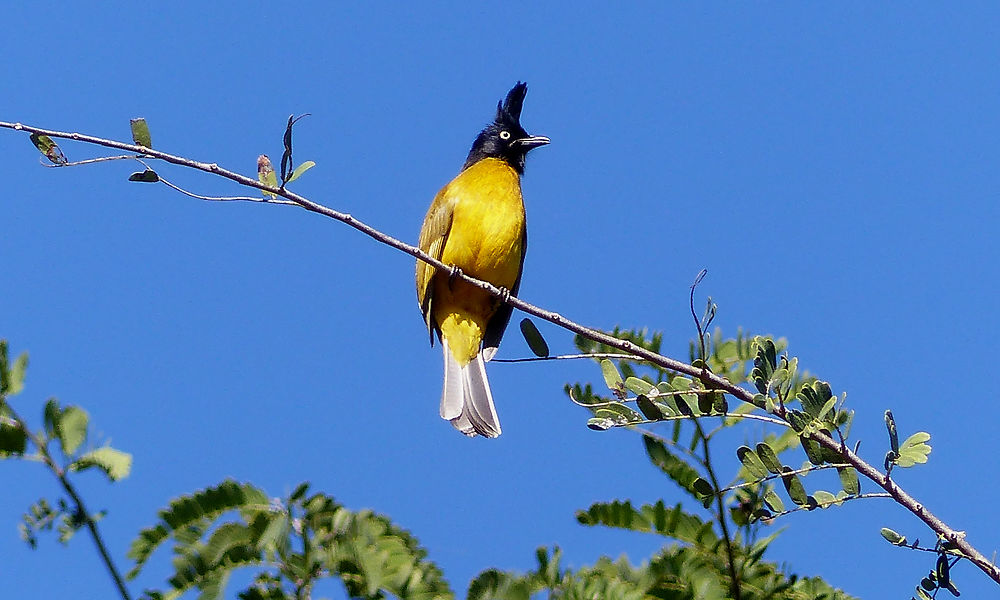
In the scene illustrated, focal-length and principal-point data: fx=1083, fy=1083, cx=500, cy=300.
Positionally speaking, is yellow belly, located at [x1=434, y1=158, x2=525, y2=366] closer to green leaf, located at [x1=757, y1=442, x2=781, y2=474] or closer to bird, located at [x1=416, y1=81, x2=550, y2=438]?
bird, located at [x1=416, y1=81, x2=550, y2=438]

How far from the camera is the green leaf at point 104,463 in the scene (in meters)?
2.03

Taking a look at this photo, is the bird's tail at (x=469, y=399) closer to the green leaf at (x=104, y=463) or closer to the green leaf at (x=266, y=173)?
the green leaf at (x=266, y=173)

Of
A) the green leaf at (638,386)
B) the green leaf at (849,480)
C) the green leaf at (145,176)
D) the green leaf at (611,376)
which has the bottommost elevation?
the green leaf at (849,480)

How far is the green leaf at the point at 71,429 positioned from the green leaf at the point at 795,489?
5.32 feet

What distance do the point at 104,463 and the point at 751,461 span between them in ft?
4.92

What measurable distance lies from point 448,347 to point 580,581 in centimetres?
378

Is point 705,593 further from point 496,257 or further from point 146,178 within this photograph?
point 496,257

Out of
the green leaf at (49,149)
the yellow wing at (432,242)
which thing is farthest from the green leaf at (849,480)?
the yellow wing at (432,242)

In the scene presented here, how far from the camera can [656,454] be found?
3.13m

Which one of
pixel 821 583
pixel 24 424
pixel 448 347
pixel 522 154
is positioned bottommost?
pixel 24 424

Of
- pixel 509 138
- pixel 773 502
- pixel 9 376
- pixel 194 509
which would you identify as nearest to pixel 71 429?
pixel 9 376

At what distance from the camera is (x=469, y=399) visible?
238 inches

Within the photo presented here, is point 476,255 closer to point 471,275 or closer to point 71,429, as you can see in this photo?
point 471,275

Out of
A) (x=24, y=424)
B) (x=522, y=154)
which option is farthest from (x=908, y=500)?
(x=522, y=154)
